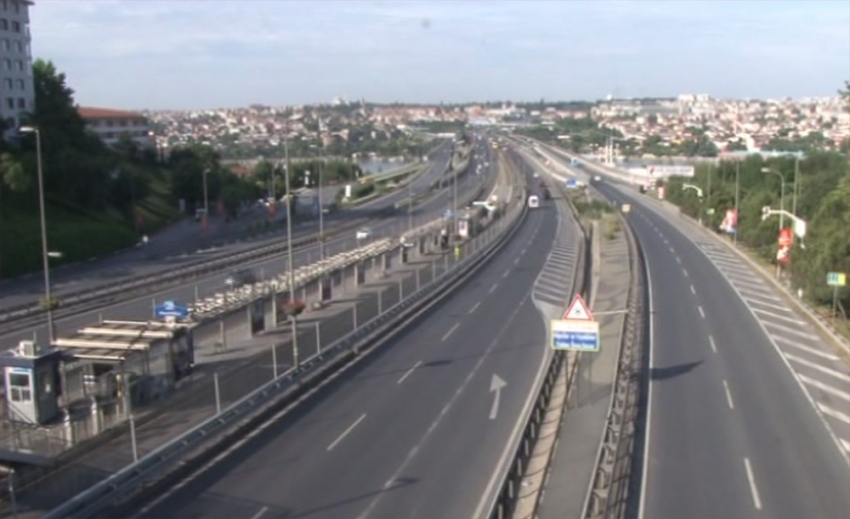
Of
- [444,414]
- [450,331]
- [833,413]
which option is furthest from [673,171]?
[444,414]

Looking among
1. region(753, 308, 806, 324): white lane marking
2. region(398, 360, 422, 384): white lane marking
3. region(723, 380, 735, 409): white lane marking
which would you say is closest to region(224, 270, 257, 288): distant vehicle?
region(398, 360, 422, 384): white lane marking

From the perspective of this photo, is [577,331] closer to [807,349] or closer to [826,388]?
[826,388]

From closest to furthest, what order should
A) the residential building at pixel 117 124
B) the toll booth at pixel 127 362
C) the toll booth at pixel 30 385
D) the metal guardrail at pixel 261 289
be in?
1. the toll booth at pixel 30 385
2. the toll booth at pixel 127 362
3. the metal guardrail at pixel 261 289
4. the residential building at pixel 117 124

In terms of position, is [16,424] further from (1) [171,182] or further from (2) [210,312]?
(1) [171,182]

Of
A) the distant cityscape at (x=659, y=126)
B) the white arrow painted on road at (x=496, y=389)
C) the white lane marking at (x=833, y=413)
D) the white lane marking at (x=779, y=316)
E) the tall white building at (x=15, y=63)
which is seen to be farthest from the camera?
the distant cityscape at (x=659, y=126)

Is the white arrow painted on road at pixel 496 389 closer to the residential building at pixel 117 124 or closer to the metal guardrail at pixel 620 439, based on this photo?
the metal guardrail at pixel 620 439

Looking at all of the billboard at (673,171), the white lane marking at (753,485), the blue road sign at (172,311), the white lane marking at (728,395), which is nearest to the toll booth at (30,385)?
the blue road sign at (172,311)
